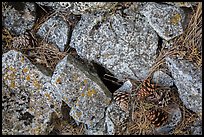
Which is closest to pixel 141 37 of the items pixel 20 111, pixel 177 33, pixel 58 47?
pixel 177 33

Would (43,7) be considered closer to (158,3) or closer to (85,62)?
(85,62)

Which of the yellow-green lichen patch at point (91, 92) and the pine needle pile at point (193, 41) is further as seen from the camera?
the yellow-green lichen patch at point (91, 92)

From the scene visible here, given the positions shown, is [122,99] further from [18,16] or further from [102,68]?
[18,16]

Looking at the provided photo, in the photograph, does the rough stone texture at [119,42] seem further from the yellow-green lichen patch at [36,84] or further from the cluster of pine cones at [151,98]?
the yellow-green lichen patch at [36,84]

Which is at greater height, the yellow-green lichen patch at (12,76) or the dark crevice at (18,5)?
the dark crevice at (18,5)

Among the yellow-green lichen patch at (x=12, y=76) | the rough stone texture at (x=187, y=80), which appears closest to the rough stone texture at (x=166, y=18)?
the rough stone texture at (x=187, y=80)

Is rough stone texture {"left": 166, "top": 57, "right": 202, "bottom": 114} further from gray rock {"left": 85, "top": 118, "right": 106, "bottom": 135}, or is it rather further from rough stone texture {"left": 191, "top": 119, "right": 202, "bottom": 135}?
gray rock {"left": 85, "top": 118, "right": 106, "bottom": 135}

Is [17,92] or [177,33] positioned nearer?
[177,33]

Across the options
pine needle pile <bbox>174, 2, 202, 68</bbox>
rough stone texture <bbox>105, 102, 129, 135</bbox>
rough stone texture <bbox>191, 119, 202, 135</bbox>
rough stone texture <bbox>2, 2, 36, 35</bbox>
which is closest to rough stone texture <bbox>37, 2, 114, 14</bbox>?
rough stone texture <bbox>2, 2, 36, 35</bbox>
